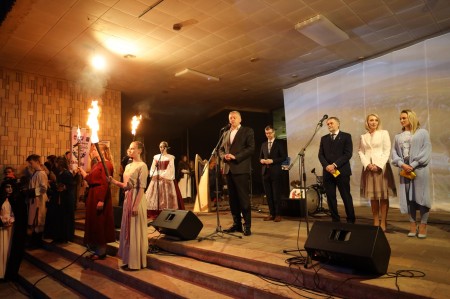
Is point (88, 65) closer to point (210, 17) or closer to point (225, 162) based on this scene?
point (210, 17)

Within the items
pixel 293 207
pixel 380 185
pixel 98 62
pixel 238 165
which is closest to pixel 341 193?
pixel 380 185

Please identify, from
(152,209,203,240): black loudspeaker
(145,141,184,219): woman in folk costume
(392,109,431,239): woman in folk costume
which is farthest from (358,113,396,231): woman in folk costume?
(145,141,184,219): woman in folk costume

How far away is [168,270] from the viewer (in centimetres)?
395

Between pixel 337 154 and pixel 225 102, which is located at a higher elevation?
pixel 225 102

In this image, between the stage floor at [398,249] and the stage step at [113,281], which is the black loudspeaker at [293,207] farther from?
the stage step at [113,281]

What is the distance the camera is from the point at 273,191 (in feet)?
19.3

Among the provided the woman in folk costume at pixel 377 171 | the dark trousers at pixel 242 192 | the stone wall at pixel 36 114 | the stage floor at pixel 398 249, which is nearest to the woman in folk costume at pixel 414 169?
the woman in folk costume at pixel 377 171

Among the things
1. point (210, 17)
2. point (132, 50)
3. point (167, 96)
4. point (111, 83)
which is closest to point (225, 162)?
point (210, 17)

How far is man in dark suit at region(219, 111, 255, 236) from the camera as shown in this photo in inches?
177

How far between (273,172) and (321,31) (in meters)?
3.32

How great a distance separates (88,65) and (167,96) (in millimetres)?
3816

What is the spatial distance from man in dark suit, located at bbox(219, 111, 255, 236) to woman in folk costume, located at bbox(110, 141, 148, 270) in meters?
1.24

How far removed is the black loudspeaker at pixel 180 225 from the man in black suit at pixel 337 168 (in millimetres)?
2063

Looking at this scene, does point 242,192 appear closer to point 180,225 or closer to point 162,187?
point 180,225
